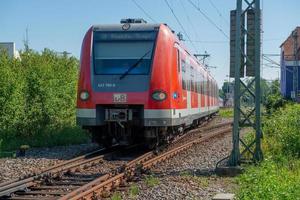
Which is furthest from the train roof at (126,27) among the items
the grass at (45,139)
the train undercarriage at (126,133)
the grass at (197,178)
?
the grass at (197,178)

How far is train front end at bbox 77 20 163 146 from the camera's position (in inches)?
528

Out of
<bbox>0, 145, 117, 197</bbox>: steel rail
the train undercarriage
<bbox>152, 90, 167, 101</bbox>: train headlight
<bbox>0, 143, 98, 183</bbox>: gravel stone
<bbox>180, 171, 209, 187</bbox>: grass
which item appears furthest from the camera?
the train undercarriage

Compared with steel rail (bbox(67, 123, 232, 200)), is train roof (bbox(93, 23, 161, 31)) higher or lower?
higher

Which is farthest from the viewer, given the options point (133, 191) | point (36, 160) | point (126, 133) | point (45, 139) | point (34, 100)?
point (34, 100)

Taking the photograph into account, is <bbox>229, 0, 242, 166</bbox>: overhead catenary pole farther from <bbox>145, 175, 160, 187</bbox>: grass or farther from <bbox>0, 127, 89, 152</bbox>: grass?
<bbox>0, 127, 89, 152</bbox>: grass

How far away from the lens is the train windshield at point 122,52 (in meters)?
13.6

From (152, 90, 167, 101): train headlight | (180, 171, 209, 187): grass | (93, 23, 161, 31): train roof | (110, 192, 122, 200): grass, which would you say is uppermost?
(93, 23, 161, 31): train roof

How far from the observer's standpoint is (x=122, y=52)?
1373 centimetres

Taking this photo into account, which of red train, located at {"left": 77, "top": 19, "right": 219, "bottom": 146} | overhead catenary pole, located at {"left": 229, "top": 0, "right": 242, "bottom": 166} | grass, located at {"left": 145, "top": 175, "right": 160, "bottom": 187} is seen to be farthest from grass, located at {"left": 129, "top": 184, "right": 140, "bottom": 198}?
red train, located at {"left": 77, "top": 19, "right": 219, "bottom": 146}

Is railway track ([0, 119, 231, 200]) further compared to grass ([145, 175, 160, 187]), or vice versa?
grass ([145, 175, 160, 187])

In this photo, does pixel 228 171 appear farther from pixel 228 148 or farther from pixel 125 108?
pixel 228 148

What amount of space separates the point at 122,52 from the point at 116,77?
0.71 meters

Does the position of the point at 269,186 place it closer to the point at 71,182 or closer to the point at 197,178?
the point at 197,178

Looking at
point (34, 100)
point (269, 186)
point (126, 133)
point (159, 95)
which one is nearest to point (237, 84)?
point (159, 95)
